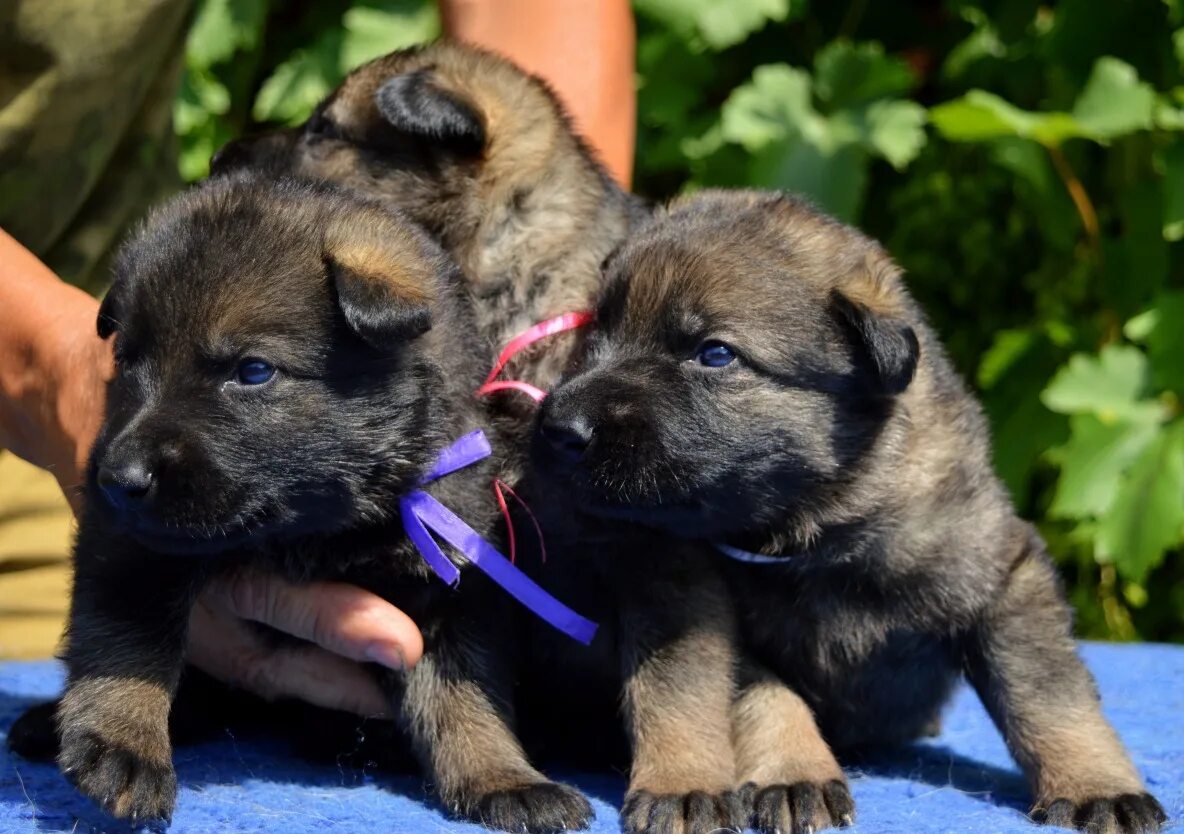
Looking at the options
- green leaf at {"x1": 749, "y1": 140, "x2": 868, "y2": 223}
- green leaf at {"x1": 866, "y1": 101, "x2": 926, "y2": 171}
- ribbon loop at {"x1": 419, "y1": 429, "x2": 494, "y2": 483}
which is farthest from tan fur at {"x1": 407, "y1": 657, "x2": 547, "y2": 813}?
green leaf at {"x1": 866, "y1": 101, "x2": 926, "y2": 171}

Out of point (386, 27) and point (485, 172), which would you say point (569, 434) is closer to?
point (485, 172)

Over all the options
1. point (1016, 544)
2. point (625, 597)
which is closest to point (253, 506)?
point (625, 597)

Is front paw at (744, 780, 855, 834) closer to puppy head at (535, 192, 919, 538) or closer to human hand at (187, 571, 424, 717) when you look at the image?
puppy head at (535, 192, 919, 538)

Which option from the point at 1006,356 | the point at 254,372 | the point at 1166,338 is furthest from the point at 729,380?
the point at 1006,356

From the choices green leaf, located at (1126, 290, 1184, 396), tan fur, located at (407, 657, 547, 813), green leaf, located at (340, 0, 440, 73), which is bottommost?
tan fur, located at (407, 657, 547, 813)

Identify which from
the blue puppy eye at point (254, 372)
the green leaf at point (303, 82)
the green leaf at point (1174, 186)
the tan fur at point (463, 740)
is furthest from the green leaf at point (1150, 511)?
the green leaf at point (303, 82)

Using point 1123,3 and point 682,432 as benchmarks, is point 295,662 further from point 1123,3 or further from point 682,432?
point 1123,3
